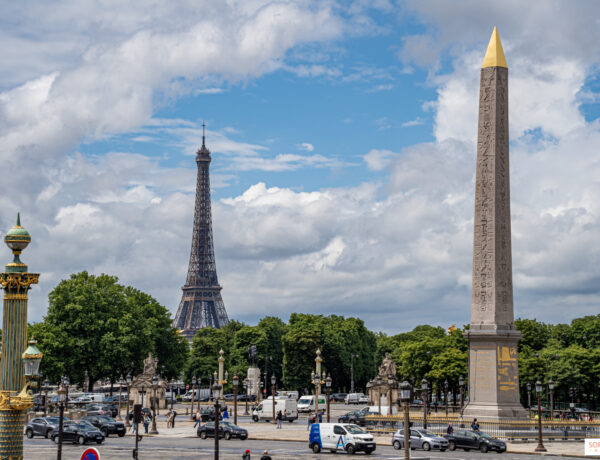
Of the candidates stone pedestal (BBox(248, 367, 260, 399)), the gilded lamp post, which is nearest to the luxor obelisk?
the gilded lamp post

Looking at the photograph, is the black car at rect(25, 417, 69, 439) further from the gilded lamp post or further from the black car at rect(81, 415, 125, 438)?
the gilded lamp post

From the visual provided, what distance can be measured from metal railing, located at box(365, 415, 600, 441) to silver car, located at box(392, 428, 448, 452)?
3.05 meters

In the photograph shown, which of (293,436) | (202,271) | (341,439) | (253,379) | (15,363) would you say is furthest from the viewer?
(202,271)

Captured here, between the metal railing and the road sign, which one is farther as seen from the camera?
the metal railing

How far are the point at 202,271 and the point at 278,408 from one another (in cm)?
12199

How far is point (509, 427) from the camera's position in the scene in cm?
4631

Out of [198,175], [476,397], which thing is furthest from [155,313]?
[198,175]

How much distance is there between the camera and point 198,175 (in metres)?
192

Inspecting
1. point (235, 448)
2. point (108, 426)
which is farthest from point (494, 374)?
point (108, 426)

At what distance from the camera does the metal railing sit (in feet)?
152

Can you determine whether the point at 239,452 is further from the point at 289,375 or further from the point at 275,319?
the point at 275,319

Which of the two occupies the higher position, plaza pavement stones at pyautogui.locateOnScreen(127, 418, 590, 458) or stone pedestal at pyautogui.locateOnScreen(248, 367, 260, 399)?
stone pedestal at pyautogui.locateOnScreen(248, 367, 260, 399)

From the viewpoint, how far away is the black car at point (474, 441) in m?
41.5

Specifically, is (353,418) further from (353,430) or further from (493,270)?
(353,430)
